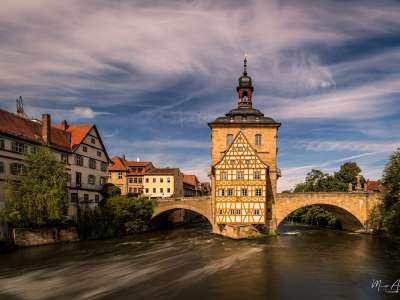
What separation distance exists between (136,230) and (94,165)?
9917 mm

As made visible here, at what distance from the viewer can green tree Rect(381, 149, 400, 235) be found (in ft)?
121

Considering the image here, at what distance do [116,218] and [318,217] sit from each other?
34647 millimetres

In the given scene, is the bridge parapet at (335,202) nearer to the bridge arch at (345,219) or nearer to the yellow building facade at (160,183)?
the bridge arch at (345,219)

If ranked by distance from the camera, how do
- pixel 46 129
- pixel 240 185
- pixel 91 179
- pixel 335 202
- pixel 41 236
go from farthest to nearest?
pixel 335 202 < pixel 91 179 < pixel 240 185 < pixel 46 129 < pixel 41 236

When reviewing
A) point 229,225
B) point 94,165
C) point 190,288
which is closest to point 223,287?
point 190,288

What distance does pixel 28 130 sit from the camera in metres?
36.0

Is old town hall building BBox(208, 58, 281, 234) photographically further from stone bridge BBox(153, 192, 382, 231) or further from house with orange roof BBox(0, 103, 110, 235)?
house with orange roof BBox(0, 103, 110, 235)

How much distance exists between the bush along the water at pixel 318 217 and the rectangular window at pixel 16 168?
145 ft

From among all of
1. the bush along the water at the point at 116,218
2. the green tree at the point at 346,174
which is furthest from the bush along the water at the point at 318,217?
the bush along the water at the point at 116,218

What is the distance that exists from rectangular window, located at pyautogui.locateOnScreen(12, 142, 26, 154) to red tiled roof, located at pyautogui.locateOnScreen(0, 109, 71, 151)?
0.73 metres

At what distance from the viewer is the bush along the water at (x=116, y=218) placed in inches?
1505

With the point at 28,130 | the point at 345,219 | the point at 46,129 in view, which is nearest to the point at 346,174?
the point at 345,219

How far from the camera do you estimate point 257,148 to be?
148ft

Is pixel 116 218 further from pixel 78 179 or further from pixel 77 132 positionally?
pixel 77 132
